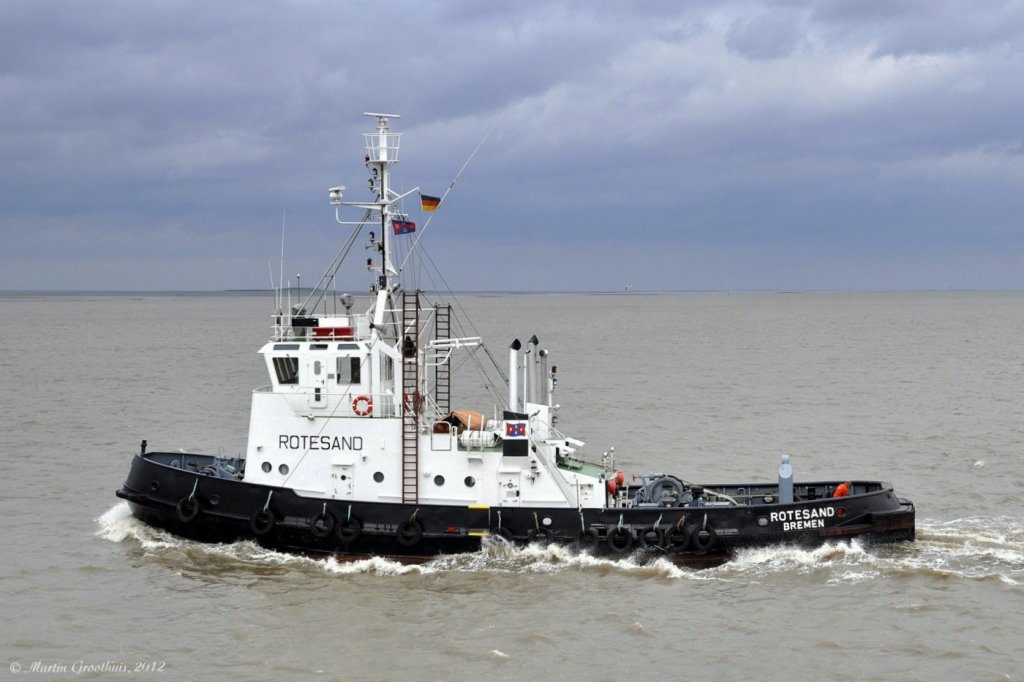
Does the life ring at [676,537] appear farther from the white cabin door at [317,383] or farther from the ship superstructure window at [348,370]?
the white cabin door at [317,383]

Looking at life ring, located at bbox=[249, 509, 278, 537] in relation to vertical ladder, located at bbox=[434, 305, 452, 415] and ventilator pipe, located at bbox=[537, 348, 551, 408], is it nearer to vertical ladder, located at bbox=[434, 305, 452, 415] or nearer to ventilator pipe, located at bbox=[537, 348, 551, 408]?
vertical ladder, located at bbox=[434, 305, 452, 415]

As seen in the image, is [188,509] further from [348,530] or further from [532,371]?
[532,371]

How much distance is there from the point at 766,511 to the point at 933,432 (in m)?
14.2

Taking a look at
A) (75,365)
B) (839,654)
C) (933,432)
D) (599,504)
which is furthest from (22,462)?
(75,365)

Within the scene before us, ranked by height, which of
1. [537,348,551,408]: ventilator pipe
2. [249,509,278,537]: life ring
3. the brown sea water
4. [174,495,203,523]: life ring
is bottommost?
the brown sea water

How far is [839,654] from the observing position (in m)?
13.1

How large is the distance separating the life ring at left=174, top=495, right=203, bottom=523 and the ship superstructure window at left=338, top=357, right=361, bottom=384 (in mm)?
2796

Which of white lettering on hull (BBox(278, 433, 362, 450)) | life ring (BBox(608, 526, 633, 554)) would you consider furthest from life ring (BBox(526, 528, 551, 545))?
white lettering on hull (BBox(278, 433, 362, 450))

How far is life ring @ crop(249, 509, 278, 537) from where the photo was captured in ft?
51.9

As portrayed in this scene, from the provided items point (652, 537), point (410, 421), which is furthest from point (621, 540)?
point (410, 421)

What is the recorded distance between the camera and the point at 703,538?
15.7 m

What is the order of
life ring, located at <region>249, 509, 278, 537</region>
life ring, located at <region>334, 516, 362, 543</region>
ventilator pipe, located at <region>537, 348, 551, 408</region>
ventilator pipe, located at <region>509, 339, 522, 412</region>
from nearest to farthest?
life ring, located at <region>334, 516, 362, 543</region>
life ring, located at <region>249, 509, 278, 537</region>
ventilator pipe, located at <region>509, 339, 522, 412</region>
ventilator pipe, located at <region>537, 348, 551, 408</region>

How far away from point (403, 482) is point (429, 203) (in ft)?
13.9

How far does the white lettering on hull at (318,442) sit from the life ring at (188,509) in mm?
1520
